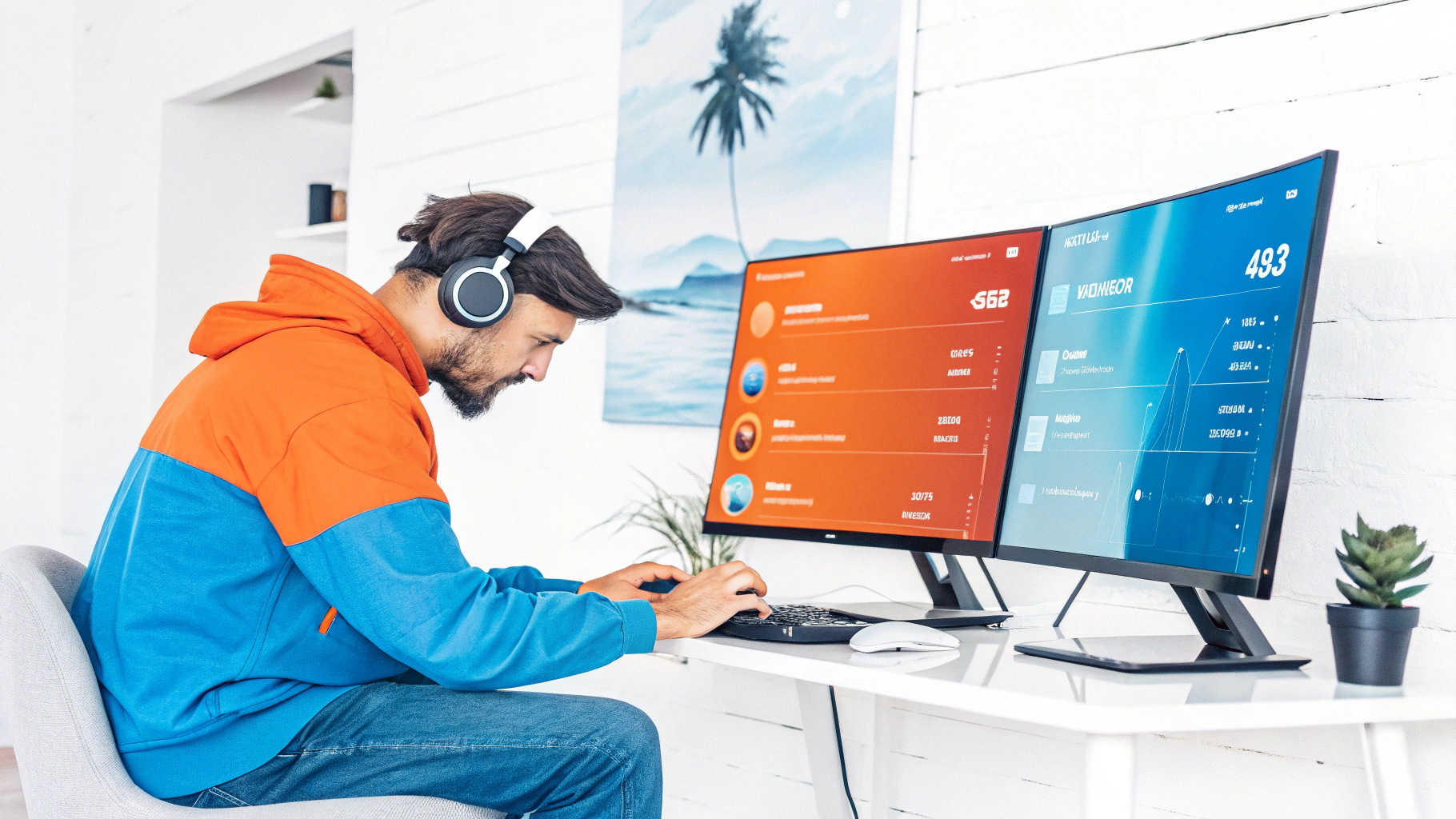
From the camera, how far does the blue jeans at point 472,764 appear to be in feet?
4.27

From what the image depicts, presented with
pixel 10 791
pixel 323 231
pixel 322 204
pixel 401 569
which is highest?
pixel 322 204

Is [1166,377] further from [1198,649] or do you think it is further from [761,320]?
[761,320]

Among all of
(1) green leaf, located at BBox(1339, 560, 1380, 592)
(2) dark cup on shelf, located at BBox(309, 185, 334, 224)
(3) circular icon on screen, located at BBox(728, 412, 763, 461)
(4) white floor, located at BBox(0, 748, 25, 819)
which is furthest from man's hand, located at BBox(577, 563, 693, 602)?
(2) dark cup on shelf, located at BBox(309, 185, 334, 224)

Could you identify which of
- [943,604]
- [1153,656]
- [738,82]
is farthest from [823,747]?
[738,82]

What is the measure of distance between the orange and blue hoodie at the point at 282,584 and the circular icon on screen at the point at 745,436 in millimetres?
524

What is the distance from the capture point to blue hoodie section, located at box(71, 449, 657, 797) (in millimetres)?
1268

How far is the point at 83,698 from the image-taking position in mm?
1241

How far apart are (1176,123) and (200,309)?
355 cm

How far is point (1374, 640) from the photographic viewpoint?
1153mm

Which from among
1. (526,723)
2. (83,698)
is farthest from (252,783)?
(526,723)

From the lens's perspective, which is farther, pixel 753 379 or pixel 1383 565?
pixel 753 379

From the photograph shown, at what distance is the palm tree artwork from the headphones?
0.74 m

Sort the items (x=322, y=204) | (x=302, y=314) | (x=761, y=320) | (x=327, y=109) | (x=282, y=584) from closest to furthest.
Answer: (x=282, y=584) < (x=302, y=314) < (x=761, y=320) < (x=327, y=109) < (x=322, y=204)

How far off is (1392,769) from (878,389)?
812 millimetres
